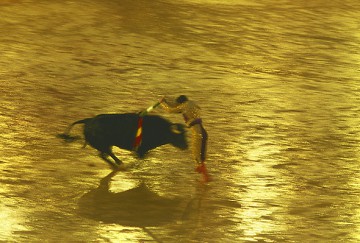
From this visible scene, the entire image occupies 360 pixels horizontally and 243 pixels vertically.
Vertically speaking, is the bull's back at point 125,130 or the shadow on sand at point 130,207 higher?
the bull's back at point 125,130

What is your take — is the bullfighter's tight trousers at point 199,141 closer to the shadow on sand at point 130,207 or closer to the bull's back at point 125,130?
the bull's back at point 125,130

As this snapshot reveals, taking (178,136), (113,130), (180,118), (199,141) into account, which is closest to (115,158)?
(113,130)

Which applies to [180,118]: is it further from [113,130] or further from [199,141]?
[199,141]

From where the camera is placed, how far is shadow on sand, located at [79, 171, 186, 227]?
1116cm

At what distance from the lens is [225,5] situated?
24.9m

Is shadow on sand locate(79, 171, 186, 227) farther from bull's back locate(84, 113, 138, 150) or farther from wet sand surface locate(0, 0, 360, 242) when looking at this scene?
bull's back locate(84, 113, 138, 150)

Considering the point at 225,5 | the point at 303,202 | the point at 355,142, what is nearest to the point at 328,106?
the point at 355,142

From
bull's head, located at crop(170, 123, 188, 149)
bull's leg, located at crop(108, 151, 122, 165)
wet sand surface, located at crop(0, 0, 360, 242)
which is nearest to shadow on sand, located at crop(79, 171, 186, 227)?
wet sand surface, located at crop(0, 0, 360, 242)

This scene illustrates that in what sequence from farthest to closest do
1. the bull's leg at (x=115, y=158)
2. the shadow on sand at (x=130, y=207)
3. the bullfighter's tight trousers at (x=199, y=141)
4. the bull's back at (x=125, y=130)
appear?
the bull's leg at (x=115, y=158) < the bull's back at (x=125, y=130) < the bullfighter's tight trousers at (x=199, y=141) < the shadow on sand at (x=130, y=207)

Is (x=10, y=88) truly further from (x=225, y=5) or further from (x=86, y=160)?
(x=225, y=5)

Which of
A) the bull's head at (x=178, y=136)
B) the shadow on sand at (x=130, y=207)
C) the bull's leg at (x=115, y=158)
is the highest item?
the bull's head at (x=178, y=136)

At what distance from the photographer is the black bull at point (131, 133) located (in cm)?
1256

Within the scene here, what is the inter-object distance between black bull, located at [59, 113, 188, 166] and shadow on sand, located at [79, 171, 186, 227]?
1.86 ft

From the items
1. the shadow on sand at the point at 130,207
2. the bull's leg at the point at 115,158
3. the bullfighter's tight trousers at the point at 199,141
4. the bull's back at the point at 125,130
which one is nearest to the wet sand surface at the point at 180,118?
the shadow on sand at the point at 130,207
